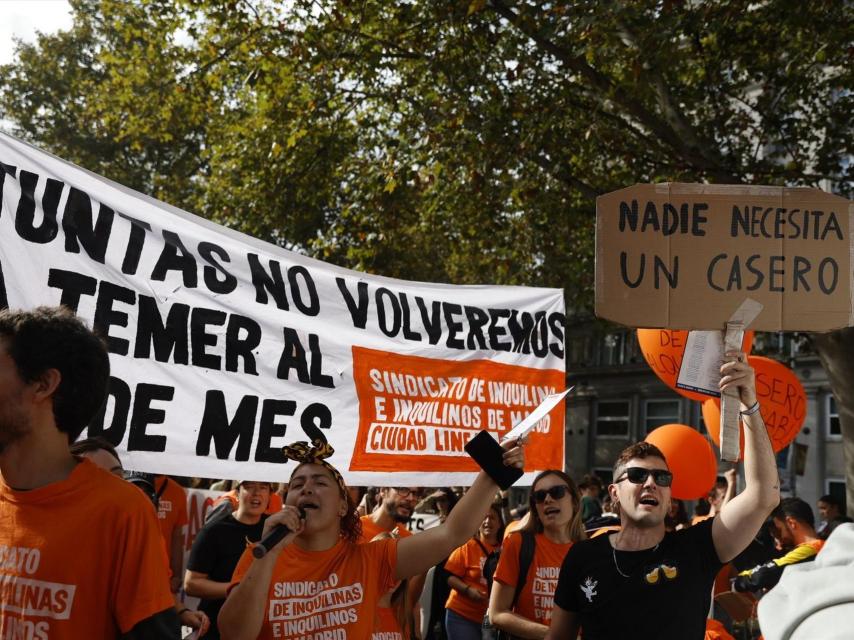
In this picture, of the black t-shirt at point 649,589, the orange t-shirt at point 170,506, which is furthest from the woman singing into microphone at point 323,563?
the orange t-shirt at point 170,506

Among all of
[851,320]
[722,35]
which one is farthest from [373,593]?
[722,35]

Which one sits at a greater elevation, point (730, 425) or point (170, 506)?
point (730, 425)

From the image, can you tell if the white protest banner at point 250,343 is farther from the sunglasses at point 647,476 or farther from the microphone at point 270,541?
the sunglasses at point 647,476

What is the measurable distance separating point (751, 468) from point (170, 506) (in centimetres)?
445

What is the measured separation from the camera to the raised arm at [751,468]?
3.59 m

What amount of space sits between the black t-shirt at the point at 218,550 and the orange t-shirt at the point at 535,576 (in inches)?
57.3

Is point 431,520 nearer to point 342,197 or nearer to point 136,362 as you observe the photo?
point 342,197

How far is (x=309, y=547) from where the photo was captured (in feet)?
12.6

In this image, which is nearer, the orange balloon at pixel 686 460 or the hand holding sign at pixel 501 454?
the hand holding sign at pixel 501 454

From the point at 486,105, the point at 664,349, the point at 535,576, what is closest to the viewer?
the point at 535,576

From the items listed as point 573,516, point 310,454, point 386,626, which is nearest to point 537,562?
point 573,516

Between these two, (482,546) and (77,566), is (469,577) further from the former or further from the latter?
(77,566)

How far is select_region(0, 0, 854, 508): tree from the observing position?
11195 millimetres

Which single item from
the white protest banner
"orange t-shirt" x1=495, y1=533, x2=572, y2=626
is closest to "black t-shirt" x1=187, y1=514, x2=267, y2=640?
the white protest banner
